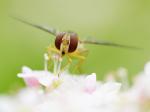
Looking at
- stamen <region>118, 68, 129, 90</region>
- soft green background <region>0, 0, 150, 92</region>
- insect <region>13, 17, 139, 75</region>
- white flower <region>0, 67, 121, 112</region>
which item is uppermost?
soft green background <region>0, 0, 150, 92</region>

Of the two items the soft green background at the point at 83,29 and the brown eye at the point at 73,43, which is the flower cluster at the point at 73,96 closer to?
the brown eye at the point at 73,43

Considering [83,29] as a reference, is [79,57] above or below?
below

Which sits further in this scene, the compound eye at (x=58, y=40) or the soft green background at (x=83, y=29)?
the soft green background at (x=83, y=29)

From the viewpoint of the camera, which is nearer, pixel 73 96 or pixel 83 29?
pixel 73 96

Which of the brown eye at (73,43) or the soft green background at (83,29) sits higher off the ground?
the soft green background at (83,29)

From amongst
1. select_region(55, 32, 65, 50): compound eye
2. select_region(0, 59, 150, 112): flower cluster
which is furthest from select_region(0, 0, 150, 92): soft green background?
select_region(0, 59, 150, 112): flower cluster

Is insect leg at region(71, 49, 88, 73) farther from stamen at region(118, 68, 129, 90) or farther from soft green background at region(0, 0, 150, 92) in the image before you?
soft green background at region(0, 0, 150, 92)

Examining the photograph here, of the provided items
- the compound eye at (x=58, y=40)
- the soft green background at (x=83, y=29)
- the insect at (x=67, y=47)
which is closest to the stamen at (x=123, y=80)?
the insect at (x=67, y=47)

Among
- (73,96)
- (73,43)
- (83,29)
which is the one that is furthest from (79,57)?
(83,29)

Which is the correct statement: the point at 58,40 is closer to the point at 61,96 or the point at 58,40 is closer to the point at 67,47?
the point at 67,47
